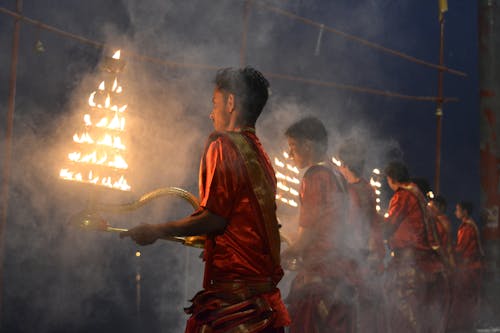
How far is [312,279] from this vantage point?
534 centimetres

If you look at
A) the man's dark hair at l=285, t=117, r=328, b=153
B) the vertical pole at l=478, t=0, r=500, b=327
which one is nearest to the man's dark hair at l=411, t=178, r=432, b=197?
the vertical pole at l=478, t=0, r=500, b=327

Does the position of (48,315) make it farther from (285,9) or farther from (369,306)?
(285,9)

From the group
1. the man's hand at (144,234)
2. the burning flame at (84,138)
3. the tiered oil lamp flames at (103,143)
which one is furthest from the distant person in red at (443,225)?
the man's hand at (144,234)

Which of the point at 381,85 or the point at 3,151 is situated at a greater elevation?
the point at 381,85

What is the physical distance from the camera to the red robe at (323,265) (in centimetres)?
508

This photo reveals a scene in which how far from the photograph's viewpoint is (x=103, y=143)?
4066mm

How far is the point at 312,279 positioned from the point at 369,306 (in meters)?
1.66

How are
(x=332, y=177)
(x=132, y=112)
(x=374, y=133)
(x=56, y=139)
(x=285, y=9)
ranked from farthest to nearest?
(x=374, y=133), (x=285, y=9), (x=132, y=112), (x=56, y=139), (x=332, y=177)

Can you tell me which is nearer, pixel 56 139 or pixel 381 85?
pixel 56 139

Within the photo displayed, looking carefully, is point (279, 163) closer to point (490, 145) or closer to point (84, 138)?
point (84, 138)

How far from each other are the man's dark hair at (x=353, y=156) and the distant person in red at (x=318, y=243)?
1.66 meters

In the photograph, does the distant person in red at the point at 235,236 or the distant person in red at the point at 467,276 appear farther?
the distant person in red at the point at 467,276

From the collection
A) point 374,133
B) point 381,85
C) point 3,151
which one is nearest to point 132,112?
point 3,151

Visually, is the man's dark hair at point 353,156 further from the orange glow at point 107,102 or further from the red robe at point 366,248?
the orange glow at point 107,102
